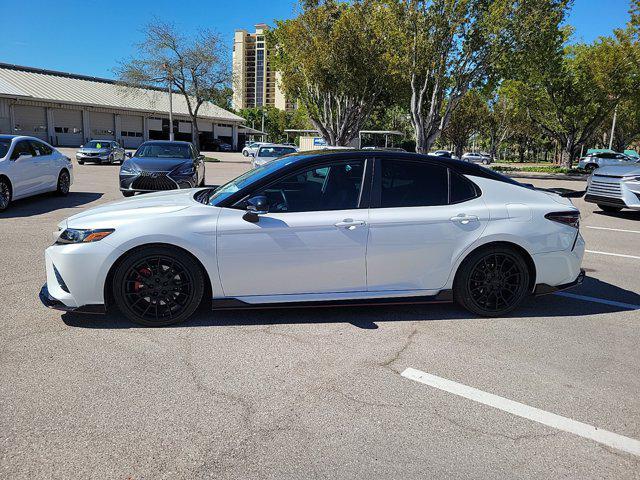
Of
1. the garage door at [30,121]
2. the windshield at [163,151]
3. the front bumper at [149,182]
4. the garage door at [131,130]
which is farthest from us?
the garage door at [131,130]

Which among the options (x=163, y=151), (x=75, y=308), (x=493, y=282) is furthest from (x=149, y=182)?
(x=493, y=282)

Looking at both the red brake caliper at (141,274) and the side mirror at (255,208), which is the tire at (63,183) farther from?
the side mirror at (255,208)

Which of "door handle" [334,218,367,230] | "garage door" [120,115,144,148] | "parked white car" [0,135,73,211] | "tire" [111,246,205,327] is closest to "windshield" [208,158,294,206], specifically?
"tire" [111,246,205,327]

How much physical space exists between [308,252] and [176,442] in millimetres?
1992

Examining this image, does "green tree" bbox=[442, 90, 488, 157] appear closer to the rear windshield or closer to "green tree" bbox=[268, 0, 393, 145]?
"green tree" bbox=[268, 0, 393, 145]

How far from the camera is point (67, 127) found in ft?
172

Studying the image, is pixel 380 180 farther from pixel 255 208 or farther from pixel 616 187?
pixel 616 187

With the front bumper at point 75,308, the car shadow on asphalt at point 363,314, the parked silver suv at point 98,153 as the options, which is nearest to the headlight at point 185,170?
the car shadow on asphalt at point 363,314

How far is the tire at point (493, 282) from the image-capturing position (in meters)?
4.77

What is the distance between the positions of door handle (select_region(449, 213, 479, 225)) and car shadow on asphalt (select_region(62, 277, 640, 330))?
3.12 ft

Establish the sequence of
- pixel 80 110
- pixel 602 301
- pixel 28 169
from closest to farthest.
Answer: pixel 602 301
pixel 28 169
pixel 80 110

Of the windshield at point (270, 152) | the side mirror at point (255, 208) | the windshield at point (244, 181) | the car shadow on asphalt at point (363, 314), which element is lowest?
the car shadow on asphalt at point (363, 314)

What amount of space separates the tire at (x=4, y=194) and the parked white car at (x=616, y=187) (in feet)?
43.8

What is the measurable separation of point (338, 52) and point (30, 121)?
34.5 m
